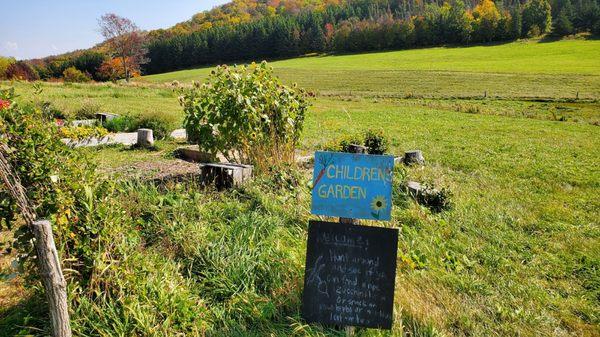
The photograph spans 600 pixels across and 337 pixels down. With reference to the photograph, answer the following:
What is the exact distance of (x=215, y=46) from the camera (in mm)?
90625

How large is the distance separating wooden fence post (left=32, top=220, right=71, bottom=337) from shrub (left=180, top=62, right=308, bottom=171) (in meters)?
4.11

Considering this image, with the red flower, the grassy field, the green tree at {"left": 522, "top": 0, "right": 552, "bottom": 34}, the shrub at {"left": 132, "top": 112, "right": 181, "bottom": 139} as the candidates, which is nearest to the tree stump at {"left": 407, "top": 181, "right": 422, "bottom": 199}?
the grassy field

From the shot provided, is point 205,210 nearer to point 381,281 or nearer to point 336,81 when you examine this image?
point 381,281

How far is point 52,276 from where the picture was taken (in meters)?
2.79

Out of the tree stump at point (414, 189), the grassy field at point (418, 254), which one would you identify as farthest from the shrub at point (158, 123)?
the tree stump at point (414, 189)

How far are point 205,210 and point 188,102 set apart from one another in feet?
8.40

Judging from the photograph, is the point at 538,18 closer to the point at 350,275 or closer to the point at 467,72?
the point at 467,72

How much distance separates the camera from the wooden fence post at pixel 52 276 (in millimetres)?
2684

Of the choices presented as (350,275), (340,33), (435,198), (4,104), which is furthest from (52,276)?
(340,33)

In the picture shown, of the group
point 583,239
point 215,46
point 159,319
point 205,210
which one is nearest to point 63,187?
point 159,319

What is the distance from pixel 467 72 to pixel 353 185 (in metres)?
51.9

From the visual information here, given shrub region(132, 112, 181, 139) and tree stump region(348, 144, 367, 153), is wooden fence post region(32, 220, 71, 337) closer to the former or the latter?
tree stump region(348, 144, 367, 153)

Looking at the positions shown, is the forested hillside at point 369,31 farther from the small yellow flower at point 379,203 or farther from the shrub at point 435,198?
the small yellow flower at point 379,203

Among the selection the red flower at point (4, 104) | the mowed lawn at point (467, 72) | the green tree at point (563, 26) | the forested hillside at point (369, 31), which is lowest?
the mowed lawn at point (467, 72)
